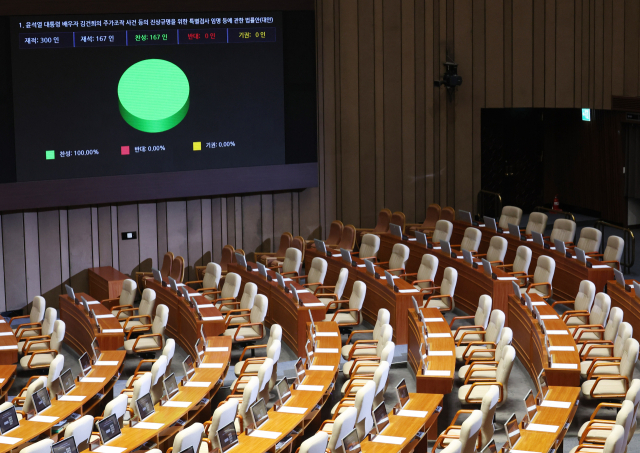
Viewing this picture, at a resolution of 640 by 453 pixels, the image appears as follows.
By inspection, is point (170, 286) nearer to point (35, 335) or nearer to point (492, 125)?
point (35, 335)

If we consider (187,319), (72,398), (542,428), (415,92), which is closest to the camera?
(542,428)

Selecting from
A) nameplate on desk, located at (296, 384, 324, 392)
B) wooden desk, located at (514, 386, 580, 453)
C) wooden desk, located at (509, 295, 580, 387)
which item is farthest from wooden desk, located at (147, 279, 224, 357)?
wooden desk, located at (514, 386, 580, 453)

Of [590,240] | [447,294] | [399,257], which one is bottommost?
[447,294]

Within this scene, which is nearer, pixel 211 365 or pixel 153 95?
pixel 211 365

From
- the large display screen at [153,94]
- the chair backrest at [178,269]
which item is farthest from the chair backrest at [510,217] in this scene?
the chair backrest at [178,269]

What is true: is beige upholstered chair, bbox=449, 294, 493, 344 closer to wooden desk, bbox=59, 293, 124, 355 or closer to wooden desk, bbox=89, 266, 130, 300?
wooden desk, bbox=59, 293, 124, 355

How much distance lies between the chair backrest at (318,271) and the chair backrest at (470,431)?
5247mm

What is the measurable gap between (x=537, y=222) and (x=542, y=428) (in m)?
6.76

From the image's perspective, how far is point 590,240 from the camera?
1200cm

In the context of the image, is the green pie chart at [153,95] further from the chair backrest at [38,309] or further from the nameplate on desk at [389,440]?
the nameplate on desk at [389,440]

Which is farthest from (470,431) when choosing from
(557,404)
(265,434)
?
(265,434)

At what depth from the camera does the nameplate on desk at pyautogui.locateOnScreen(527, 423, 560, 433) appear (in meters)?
6.71

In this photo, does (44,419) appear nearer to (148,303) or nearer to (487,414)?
(148,303)

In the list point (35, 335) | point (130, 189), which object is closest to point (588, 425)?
point (35, 335)
